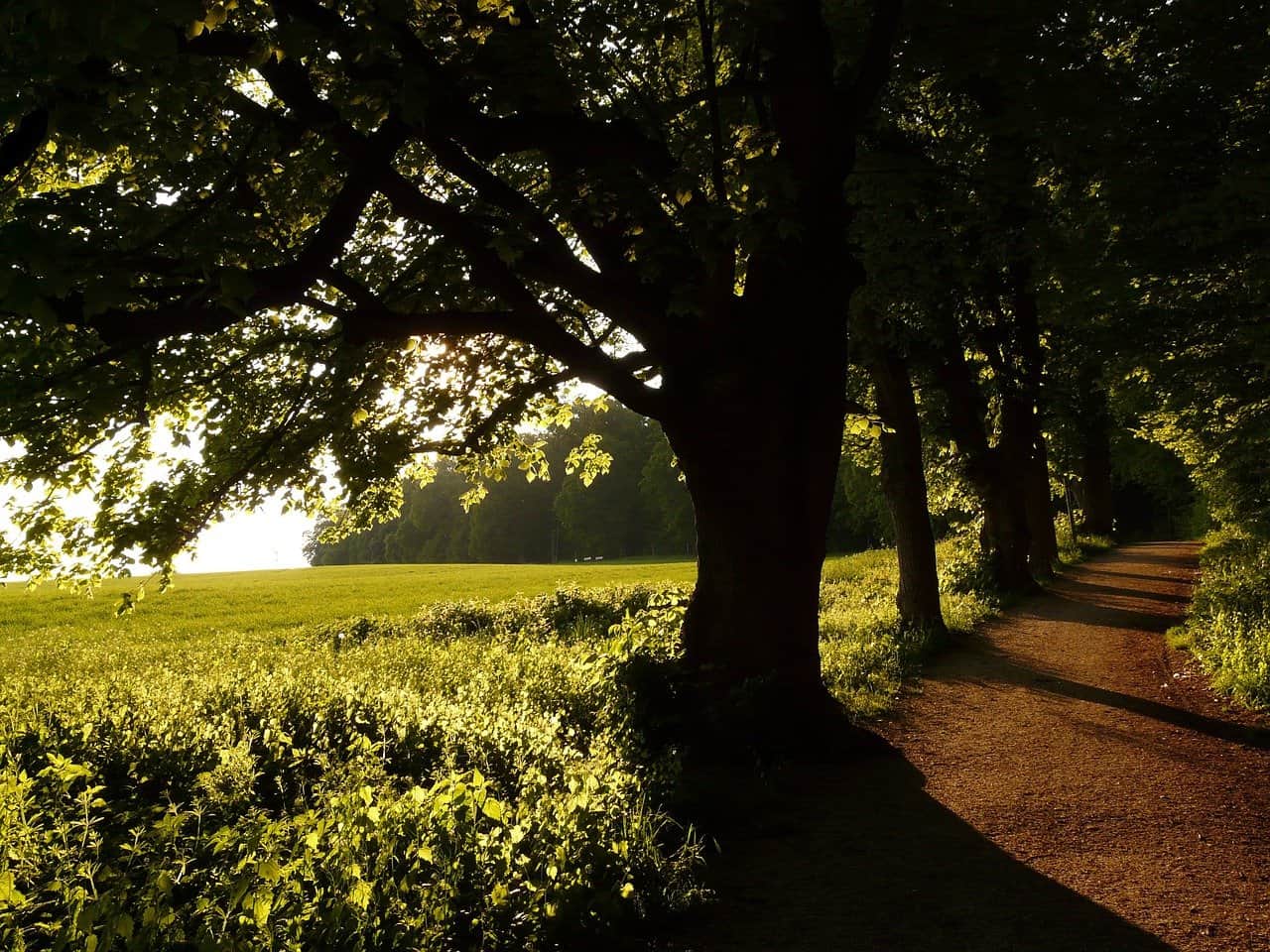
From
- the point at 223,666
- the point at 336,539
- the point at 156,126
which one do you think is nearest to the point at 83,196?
the point at 156,126

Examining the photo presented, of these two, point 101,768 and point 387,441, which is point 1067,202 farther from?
point 101,768

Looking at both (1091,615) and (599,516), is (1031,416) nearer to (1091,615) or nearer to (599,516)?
(1091,615)

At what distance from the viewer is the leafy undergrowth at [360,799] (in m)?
3.78

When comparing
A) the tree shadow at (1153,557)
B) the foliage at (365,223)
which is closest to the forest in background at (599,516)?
the tree shadow at (1153,557)

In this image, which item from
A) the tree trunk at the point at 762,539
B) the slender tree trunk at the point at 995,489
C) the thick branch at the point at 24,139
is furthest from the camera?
the slender tree trunk at the point at 995,489

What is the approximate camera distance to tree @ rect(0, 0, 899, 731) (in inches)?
228

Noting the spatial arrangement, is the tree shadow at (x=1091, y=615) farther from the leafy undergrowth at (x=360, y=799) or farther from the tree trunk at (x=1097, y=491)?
the tree trunk at (x=1097, y=491)

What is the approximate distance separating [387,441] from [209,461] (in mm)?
2098

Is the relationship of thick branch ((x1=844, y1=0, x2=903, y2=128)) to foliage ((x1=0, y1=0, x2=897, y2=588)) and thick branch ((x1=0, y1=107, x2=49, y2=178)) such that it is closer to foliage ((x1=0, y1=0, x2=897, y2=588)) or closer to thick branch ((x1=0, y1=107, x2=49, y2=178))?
foliage ((x1=0, y1=0, x2=897, y2=588))

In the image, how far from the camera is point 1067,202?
36.9ft

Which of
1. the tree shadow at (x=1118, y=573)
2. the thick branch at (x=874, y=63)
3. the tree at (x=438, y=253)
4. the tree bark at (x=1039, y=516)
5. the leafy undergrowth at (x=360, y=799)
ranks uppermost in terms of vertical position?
the thick branch at (x=874, y=63)

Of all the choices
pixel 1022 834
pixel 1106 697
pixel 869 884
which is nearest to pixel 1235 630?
pixel 1106 697

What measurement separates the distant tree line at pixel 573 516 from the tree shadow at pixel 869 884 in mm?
68468

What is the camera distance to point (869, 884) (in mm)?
4973
